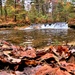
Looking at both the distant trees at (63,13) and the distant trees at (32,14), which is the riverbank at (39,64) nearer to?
the distant trees at (32,14)

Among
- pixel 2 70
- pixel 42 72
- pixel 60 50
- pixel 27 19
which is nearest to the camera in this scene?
pixel 42 72

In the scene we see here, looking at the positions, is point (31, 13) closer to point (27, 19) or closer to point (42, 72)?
point (27, 19)

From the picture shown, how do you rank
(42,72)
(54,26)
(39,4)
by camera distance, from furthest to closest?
(39,4) → (54,26) → (42,72)

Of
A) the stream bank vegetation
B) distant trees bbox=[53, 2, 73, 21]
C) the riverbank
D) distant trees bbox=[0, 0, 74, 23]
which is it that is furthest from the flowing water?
distant trees bbox=[53, 2, 73, 21]

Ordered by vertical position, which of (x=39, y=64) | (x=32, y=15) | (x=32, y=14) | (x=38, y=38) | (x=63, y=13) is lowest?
(x=32, y=15)

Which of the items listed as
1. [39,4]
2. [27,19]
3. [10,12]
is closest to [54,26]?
[27,19]

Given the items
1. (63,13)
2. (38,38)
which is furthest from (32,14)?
(38,38)

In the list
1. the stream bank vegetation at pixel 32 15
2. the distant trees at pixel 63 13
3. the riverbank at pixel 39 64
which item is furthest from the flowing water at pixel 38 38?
the distant trees at pixel 63 13

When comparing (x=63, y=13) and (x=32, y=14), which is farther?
(x=63, y=13)

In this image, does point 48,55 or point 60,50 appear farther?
point 60,50

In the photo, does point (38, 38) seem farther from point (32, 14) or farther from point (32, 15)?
point (32, 14)

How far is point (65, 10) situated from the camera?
150ft

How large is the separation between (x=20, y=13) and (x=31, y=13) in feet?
6.42

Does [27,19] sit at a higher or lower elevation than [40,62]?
lower
